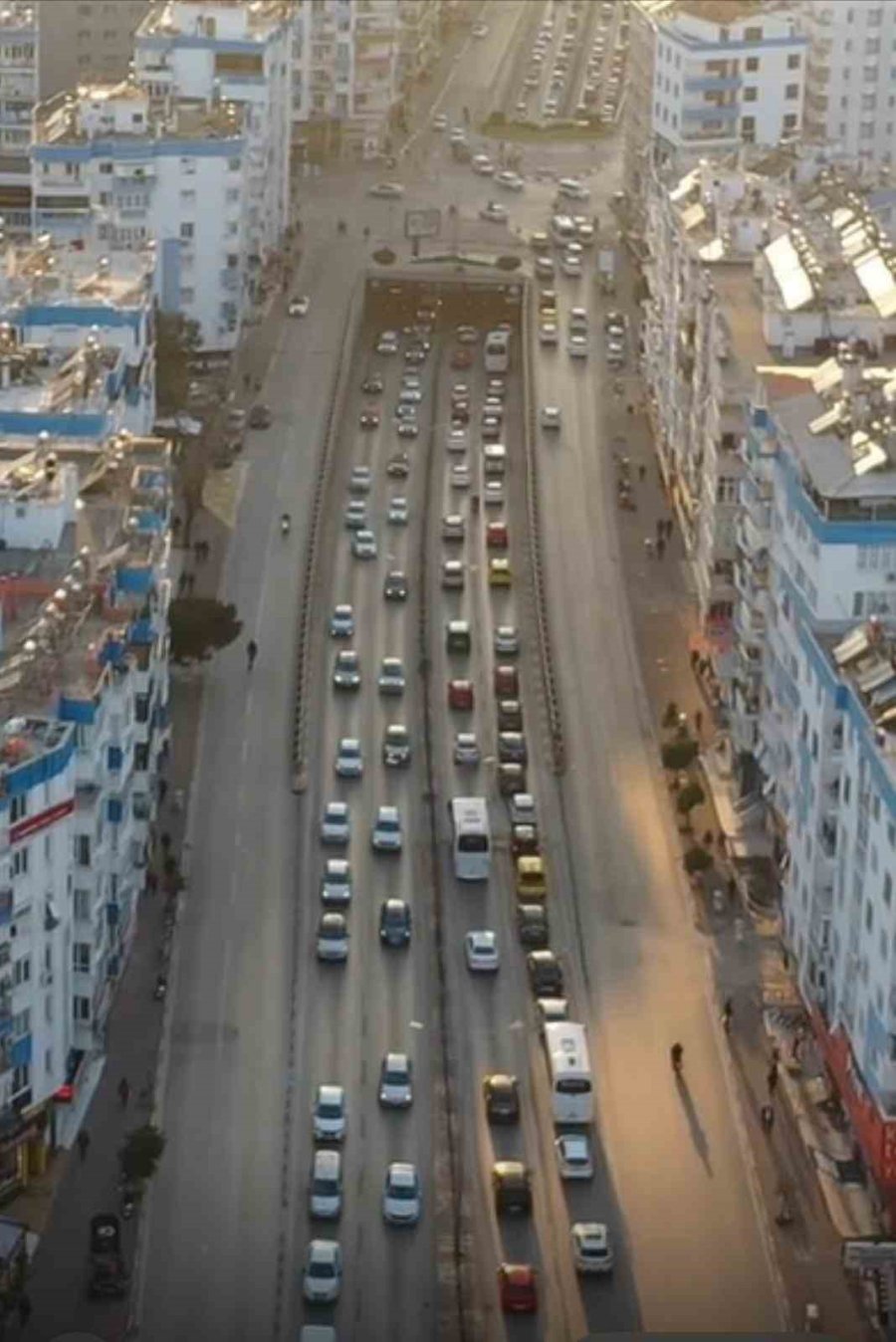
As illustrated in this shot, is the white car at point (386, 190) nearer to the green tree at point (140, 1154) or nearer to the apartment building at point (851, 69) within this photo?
the apartment building at point (851, 69)

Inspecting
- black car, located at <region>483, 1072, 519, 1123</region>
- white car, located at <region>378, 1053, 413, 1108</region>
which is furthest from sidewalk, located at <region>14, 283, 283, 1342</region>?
black car, located at <region>483, 1072, 519, 1123</region>

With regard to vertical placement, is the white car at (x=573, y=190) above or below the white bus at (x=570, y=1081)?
above

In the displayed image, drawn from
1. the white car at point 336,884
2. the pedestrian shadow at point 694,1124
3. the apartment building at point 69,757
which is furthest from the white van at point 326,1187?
the white car at point 336,884

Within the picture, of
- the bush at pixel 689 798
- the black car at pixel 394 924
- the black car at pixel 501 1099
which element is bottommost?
the black car at pixel 501 1099

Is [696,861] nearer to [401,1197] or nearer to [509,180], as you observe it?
[401,1197]

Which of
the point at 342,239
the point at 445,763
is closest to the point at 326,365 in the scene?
the point at 342,239

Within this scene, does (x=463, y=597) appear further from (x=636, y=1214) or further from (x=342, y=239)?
(x=342, y=239)
